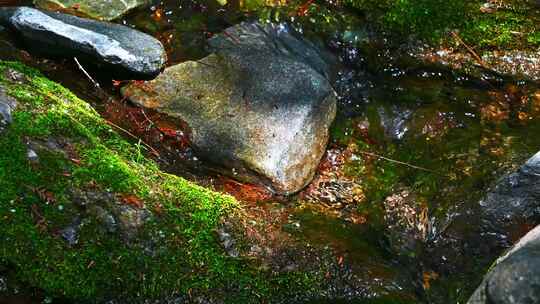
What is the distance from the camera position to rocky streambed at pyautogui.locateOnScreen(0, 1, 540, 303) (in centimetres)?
293

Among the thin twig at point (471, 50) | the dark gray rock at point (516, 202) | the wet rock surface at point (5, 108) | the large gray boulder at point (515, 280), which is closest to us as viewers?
the large gray boulder at point (515, 280)

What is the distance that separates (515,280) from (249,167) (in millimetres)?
2232

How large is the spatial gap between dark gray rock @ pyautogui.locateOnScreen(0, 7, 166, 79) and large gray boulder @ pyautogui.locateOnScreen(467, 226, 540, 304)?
322cm

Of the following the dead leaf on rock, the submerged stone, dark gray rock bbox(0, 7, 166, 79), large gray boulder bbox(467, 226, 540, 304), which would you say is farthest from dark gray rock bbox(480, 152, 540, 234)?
the submerged stone

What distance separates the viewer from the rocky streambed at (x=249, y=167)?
2.93 m

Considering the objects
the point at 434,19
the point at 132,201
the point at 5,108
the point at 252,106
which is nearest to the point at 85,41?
the point at 5,108

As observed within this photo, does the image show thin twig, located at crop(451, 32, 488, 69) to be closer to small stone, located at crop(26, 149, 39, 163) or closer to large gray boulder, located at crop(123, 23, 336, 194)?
large gray boulder, located at crop(123, 23, 336, 194)

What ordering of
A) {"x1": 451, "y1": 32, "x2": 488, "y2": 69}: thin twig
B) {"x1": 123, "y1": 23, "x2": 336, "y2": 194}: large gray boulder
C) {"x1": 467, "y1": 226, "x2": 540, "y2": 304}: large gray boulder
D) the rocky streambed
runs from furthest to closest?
1. {"x1": 451, "y1": 32, "x2": 488, "y2": 69}: thin twig
2. {"x1": 123, "y1": 23, "x2": 336, "y2": 194}: large gray boulder
3. the rocky streambed
4. {"x1": 467, "y1": 226, "x2": 540, "y2": 304}: large gray boulder

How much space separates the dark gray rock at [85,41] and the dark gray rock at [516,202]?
3045mm

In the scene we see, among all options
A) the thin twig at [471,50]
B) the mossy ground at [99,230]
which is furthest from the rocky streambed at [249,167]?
the thin twig at [471,50]

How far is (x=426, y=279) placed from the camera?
370 centimetres

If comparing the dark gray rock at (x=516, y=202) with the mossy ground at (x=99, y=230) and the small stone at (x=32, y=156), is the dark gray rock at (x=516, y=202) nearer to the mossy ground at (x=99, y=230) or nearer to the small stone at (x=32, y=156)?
the mossy ground at (x=99, y=230)

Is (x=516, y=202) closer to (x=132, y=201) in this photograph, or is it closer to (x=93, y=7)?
(x=132, y=201)

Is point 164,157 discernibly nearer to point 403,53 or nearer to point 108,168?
point 108,168
